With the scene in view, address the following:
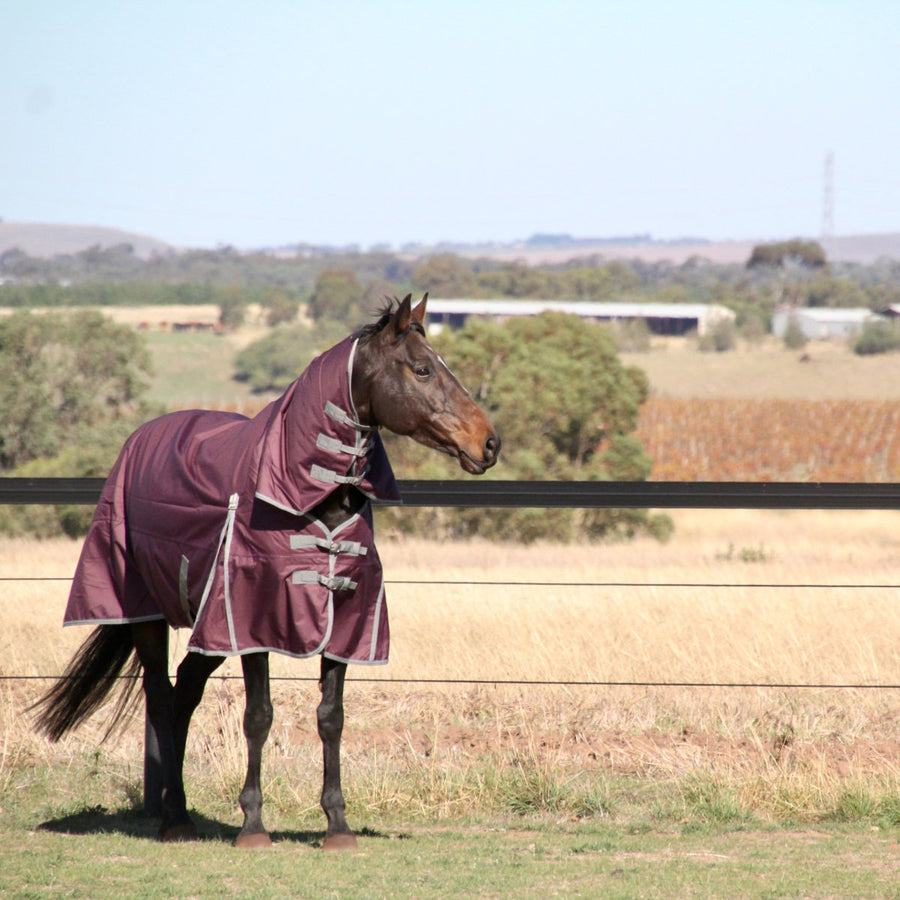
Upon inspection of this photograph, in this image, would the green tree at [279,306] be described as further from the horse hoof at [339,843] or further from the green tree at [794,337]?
the horse hoof at [339,843]

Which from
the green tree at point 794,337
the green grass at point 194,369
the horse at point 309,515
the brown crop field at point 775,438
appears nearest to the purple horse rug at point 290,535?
the horse at point 309,515

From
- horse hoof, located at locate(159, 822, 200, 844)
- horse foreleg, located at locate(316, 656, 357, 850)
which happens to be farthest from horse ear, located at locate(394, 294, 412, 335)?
horse hoof, located at locate(159, 822, 200, 844)

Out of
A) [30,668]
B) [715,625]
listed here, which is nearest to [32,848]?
[30,668]

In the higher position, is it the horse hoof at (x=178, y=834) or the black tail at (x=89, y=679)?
the black tail at (x=89, y=679)

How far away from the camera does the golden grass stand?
5852 mm

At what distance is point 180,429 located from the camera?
5.29 metres

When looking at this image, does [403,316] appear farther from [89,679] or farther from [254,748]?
[89,679]

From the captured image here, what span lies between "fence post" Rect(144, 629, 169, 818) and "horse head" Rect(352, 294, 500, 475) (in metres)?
1.53

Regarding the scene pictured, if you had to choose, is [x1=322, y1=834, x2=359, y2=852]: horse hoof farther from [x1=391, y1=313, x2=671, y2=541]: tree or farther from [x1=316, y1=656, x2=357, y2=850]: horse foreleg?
[x1=391, y1=313, x2=671, y2=541]: tree

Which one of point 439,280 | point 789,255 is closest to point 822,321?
point 789,255

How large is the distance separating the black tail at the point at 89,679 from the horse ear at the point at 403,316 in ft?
5.87

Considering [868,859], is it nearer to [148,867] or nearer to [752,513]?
[148,867]

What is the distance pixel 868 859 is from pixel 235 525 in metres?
2.46

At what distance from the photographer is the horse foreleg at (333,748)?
15.8 ft
